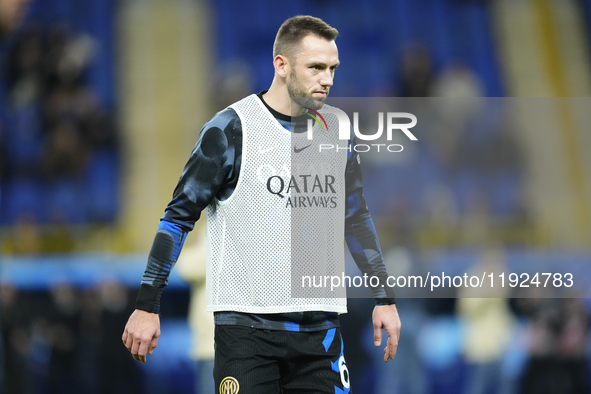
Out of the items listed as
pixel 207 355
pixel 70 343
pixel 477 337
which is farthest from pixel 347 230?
pixel 70 343

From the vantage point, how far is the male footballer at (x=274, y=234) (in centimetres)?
255

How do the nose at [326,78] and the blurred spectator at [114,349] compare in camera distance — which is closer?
the nose at [326,78]

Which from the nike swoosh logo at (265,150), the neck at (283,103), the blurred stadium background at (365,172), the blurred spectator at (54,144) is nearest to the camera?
the nike swoosh logo at (265,150)

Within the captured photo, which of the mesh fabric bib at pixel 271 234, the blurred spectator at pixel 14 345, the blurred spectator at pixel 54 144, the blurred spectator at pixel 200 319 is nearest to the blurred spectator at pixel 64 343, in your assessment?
the blurred spectator at pixel 14 345

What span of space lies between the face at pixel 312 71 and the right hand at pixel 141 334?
1.06 m

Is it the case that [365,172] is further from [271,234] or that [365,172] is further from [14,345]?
[271,234]

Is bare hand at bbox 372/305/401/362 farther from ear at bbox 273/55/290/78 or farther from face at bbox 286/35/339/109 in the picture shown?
ear at bbox 273/55/290/78

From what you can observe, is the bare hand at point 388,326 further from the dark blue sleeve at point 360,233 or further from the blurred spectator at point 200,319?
the blurred spectator at point 200,319

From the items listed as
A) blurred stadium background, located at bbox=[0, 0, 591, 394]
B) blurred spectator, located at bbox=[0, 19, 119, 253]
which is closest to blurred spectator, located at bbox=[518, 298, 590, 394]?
blurred stadium background, located at bbox=[0, 0, 591, 394]

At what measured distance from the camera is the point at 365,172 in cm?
798

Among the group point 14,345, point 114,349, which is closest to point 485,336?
point 114,349

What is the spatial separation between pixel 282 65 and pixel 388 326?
3.85 ft

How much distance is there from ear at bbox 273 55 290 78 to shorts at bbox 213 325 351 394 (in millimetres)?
1062

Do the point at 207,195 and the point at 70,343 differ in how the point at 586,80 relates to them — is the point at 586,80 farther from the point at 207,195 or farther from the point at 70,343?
the point at 207,195
